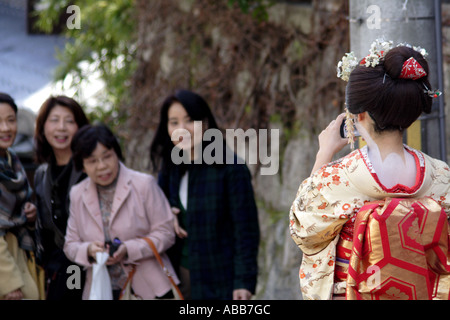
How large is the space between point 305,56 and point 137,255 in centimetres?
284

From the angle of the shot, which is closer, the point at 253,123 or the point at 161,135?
the point at 161,135

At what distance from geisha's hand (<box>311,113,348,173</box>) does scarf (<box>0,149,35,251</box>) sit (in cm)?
210

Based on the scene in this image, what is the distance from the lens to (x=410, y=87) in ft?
7.51

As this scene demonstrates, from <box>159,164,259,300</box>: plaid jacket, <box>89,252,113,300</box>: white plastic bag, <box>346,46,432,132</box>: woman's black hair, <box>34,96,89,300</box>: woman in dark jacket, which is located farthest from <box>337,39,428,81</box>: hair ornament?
<box>34,96,89,300</box>: woman in dark jacket

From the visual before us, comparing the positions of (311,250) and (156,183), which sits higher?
(156,183)

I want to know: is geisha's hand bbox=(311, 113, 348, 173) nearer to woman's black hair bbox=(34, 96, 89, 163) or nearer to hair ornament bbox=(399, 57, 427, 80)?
hair ornament bbox=(399, 57, 427, 80)

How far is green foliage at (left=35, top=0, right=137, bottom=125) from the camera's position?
764 cm

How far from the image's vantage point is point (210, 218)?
3.77 meters

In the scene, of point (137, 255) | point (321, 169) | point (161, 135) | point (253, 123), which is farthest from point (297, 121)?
point (321, 169)

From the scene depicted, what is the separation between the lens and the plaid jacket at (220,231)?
376 centimetres

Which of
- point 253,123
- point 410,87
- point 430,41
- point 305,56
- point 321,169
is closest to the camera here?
point 410,87

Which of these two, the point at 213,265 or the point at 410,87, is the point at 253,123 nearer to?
the point at 213,265

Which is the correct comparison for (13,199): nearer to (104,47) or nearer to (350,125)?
(350,125)

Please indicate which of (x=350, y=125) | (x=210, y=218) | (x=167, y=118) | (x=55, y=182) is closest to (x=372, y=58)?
(x=350, y=125)
